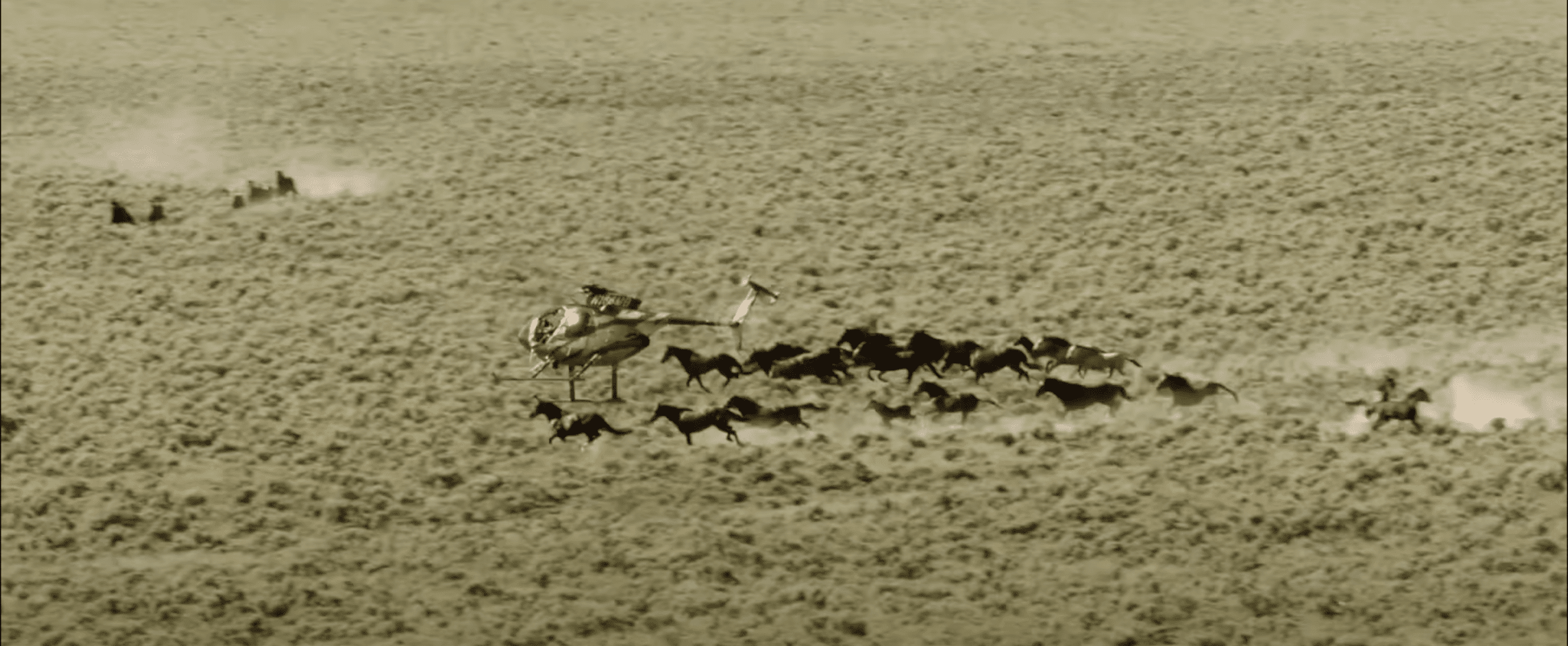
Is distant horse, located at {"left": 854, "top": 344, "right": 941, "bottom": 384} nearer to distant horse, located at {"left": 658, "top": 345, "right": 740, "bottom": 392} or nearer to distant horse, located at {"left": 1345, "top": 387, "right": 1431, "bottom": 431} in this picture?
distant horse, located at {"left": 658, "top": 345, "right": 740, "bottom": 392}

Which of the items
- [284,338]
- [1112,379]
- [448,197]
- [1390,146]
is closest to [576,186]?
[448,197]

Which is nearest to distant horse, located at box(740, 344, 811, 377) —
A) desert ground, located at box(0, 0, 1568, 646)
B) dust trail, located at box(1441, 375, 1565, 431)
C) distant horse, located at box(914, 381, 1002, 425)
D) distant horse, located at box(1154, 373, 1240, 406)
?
desert ground, located at box(0, 0, 1568, 646)

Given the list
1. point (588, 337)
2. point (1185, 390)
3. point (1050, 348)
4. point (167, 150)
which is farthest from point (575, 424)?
point (167, 150)

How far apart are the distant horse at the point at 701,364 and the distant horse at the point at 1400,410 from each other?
425 cm

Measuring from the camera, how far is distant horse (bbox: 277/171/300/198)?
63.8 feet

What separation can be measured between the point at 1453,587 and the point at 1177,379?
2.59 m

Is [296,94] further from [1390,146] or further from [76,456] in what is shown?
[1390,146]

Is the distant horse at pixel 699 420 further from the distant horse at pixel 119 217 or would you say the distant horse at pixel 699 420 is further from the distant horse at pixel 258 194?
the distant horse at pixel 119 217

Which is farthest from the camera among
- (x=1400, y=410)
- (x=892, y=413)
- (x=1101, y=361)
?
(x=1101, y=361)

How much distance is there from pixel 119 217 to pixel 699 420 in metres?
5.91

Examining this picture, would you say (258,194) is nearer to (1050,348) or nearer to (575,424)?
(575,424)

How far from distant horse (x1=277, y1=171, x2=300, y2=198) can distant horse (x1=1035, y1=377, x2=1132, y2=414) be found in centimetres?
666

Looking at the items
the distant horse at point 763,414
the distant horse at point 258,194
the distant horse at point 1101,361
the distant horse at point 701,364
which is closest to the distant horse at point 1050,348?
the distant horse at point 1101,361

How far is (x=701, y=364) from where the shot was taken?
16391 mm
